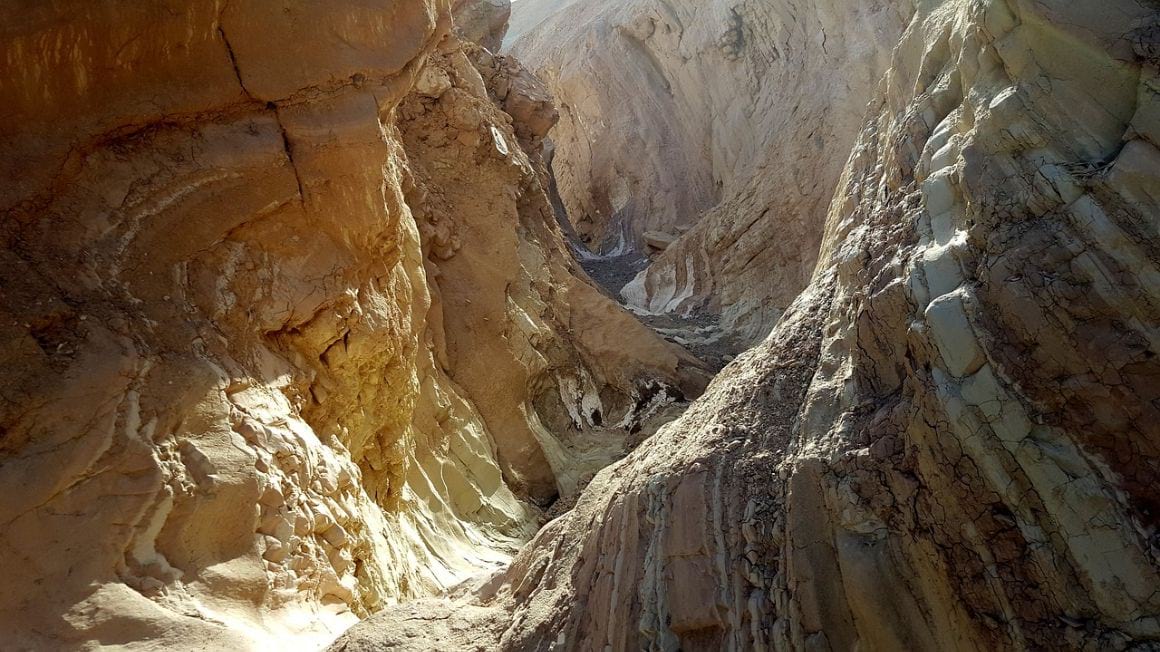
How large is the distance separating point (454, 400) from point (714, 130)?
38.0ft

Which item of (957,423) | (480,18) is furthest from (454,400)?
(480,18)

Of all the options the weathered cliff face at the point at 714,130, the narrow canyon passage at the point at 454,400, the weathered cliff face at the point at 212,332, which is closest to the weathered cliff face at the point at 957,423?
the narrow canyon passage at the point at 454,400

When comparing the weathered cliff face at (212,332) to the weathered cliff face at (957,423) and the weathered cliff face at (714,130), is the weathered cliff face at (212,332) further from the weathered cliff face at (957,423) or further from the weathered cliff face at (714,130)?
the weathered cliff face at (714,130)

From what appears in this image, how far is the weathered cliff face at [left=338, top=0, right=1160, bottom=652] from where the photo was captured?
265 cm

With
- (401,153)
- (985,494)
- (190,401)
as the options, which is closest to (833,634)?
(985,494)

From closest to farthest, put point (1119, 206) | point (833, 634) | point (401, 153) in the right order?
point (1119, 206) < point (833, 634) < point (401, 153)

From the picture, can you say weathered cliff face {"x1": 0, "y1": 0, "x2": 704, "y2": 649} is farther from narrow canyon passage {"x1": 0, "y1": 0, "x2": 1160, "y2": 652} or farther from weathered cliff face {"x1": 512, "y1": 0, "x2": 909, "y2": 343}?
weathered cliff face {"x1": 512, "y1": 0, "x2": 909, "y2": 343}

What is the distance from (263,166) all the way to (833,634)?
4469mm

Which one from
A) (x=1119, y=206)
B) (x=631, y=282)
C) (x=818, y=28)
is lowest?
(x=1119, y=206)

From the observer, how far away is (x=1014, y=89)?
10.3 ft

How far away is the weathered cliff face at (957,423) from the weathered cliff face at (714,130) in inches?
338

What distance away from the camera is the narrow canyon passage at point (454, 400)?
9.08 feet

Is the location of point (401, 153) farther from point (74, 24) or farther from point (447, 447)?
point (74, 24)

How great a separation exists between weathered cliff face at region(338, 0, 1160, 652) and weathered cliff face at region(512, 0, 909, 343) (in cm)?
859
